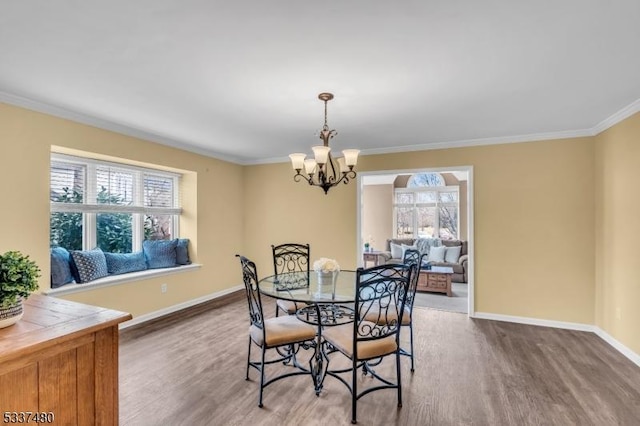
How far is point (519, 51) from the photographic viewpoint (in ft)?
6.79

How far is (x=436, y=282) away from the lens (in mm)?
6020

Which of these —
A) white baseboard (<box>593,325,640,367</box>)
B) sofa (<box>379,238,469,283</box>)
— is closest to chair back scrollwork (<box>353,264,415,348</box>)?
white baseboard (<box>593,325,640,367</box>)

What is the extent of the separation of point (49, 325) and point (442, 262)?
22.9ft

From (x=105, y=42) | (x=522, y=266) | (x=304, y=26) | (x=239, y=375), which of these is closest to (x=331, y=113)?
(x=304, y=26)

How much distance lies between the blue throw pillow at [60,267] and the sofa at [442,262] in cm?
581

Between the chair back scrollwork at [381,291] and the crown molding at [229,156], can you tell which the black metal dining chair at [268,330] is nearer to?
the chair back scrollwork at [381,291]

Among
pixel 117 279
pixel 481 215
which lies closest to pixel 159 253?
pixel 117 279

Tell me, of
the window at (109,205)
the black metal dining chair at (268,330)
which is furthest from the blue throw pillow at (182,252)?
the black metal dining chair at (268,330)

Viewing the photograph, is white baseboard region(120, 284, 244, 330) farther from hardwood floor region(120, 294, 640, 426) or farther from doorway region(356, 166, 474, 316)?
doorway region(356, 166, 474, 316)

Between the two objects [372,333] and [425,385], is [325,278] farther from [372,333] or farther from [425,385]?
[425,385]

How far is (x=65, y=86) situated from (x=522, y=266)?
17.4ft

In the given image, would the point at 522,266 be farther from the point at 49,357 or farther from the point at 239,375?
the point at 49,357

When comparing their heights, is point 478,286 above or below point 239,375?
above

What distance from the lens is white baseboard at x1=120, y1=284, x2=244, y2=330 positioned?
4056mm
